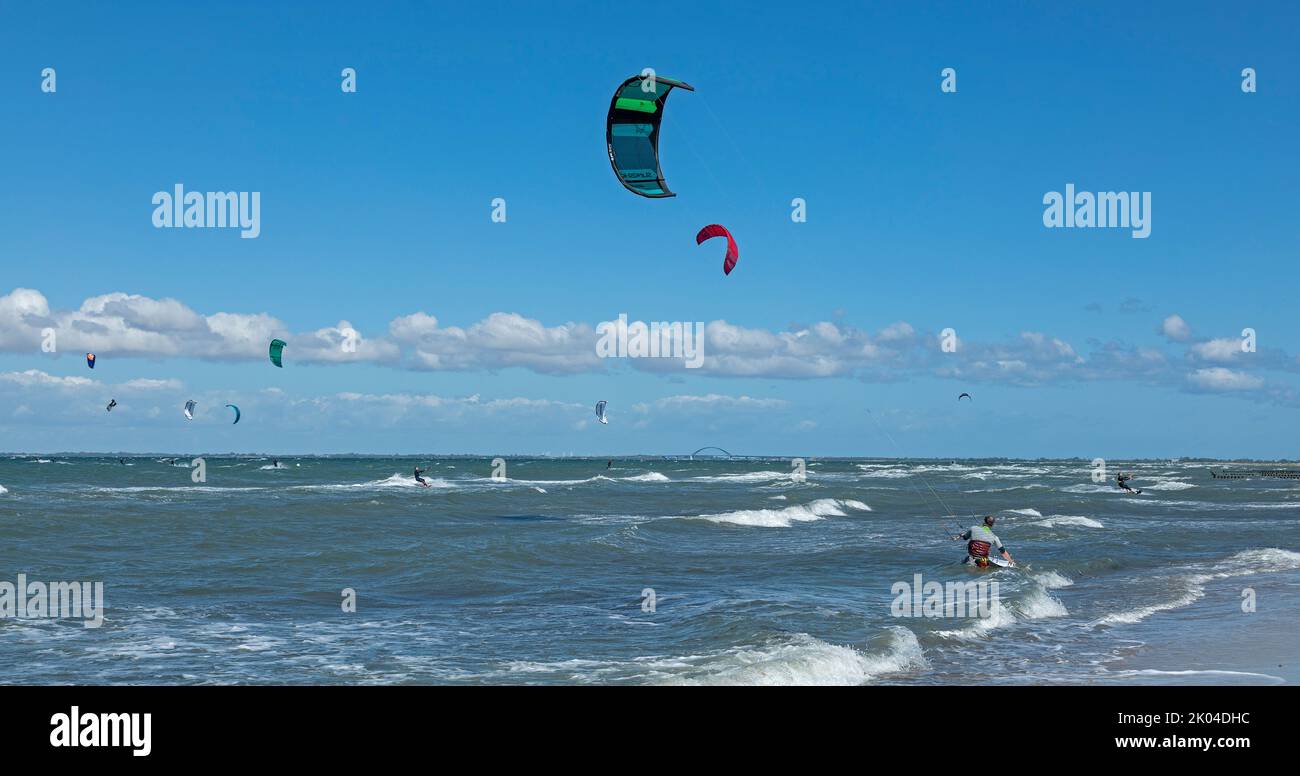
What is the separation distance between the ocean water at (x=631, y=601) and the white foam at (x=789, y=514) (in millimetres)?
318

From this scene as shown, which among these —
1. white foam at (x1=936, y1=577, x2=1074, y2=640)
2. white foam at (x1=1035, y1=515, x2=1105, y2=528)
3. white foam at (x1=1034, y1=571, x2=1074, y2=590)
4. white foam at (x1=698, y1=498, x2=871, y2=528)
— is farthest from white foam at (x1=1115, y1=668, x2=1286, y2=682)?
white foam at (x1=698, y1=498, x2=871, y2=528)

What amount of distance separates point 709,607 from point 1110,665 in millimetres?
4832

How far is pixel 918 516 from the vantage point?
3228 cm

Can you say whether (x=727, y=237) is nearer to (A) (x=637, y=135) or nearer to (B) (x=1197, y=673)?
(A) (x=637, y=135)

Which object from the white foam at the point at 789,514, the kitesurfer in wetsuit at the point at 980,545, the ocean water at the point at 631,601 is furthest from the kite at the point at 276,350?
the kitesurfer in wetsuit at the point at 980,545

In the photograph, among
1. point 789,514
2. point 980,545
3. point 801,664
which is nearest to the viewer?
point 801,664

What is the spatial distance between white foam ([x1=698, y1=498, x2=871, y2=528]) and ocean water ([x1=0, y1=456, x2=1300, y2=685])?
318mm

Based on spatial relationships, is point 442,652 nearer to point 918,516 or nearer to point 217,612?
point 217,612

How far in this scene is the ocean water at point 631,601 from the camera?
921 cm

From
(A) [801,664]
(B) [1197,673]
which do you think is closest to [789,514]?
(A) [801,664]

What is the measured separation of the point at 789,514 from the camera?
3256cm

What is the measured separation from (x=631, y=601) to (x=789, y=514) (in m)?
19.8

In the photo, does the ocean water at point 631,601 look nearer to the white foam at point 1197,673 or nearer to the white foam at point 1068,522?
the white foam at point 1197,673
